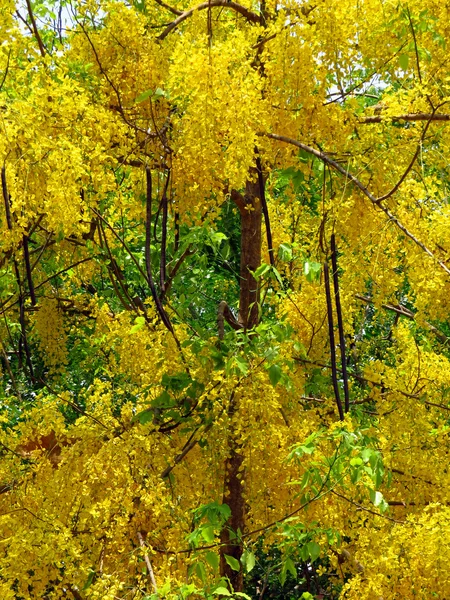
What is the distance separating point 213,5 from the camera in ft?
12.1

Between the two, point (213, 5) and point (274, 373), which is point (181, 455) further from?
point (213, 5)

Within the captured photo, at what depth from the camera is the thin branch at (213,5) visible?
365cm

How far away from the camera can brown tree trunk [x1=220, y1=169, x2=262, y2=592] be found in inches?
150

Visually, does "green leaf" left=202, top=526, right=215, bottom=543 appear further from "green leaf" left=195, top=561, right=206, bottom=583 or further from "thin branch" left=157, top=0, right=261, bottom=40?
"thin branch" left=157, top=0, right=261, bottom=40

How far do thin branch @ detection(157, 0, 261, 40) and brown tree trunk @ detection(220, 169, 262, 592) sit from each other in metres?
0.62

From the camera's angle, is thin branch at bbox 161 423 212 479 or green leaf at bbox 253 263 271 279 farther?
thin branch at bbox 161 423 212 479

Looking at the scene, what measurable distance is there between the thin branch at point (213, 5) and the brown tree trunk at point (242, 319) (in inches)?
24.3

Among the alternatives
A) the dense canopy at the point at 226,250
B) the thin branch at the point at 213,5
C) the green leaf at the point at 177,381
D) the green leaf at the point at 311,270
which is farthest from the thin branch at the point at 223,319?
the thin branch at the point at 213,5

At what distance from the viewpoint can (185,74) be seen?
330cm

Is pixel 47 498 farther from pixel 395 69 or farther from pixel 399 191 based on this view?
pixel 395 69

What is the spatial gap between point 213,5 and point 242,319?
1267 mm

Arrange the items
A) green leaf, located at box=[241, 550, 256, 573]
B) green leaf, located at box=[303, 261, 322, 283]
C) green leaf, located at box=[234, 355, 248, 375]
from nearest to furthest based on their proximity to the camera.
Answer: green leaf, located at box=[234, 355, 248, 375] < green leaf, located at box=[303, 261, 322, 283] < green leaf, located at box=[241, 550, 256, 573]

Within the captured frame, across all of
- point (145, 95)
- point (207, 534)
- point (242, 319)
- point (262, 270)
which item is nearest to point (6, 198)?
point (145, 95)

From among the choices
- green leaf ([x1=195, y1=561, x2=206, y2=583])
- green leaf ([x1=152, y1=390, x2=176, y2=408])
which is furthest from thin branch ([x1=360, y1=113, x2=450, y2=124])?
green leaf ([x1=195, y1=561, x2=206, y2=583])
